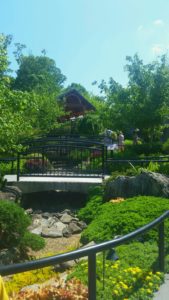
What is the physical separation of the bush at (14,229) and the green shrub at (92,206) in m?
2.88

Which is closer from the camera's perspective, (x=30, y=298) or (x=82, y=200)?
(x=30, y=298)

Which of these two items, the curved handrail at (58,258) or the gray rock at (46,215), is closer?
the curved handrail at (58,258)

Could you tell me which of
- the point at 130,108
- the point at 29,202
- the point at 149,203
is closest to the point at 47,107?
the point at 130,108

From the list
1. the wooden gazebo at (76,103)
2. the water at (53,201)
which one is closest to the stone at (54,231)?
the water at (53,201)

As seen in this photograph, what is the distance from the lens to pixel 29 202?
15.8 m

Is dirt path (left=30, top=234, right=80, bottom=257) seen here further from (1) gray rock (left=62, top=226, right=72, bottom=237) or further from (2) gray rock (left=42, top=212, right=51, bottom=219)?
(2) gray rock (left=42, top=212, right=51, bottom=219)

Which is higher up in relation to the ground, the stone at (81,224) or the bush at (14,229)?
the bush at (14,229)

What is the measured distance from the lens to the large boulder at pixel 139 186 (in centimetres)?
1206

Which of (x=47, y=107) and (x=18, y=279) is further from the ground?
(x=47, y=107)

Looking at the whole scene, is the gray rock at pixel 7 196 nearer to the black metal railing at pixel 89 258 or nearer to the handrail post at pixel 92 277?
the black metal railing at pixel 89 258

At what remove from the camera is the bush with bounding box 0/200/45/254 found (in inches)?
365

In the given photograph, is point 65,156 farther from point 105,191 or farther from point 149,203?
point 149,203

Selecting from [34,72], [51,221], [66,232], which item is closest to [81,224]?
[66,232]

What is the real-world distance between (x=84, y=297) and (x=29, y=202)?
11.8m
